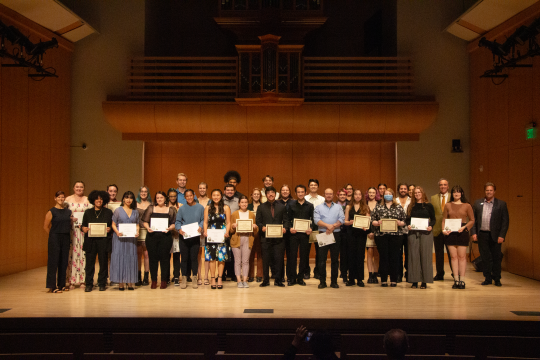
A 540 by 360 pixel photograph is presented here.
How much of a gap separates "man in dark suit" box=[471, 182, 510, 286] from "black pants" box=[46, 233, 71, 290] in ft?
19.1

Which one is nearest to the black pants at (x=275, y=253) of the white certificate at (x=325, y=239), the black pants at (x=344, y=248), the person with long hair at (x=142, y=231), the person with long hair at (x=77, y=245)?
the white certificate at (x=325, y=239)

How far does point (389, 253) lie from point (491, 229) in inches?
61.2

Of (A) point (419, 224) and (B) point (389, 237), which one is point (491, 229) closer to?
(A) point (419, 224)

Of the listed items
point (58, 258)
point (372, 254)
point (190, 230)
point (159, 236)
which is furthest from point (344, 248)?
point (58, 258)

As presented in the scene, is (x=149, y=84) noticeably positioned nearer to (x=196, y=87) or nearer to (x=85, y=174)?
(x=196, y=87)

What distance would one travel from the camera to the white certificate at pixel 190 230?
651 cm

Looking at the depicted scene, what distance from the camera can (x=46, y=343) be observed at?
405 cm

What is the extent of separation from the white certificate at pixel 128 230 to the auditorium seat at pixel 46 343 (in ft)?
7.90

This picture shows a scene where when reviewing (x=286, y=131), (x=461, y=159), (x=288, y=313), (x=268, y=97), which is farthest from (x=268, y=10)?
(x=288, y=313)

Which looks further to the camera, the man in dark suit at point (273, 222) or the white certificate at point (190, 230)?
the man in dark suit at point (273, 222)

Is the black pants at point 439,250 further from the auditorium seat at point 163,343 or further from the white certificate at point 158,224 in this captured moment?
the auditorium seat at point 163,343

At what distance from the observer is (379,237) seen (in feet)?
22.2

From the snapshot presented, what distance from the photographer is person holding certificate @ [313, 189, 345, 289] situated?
6.66 m

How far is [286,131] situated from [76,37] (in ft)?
15.9
